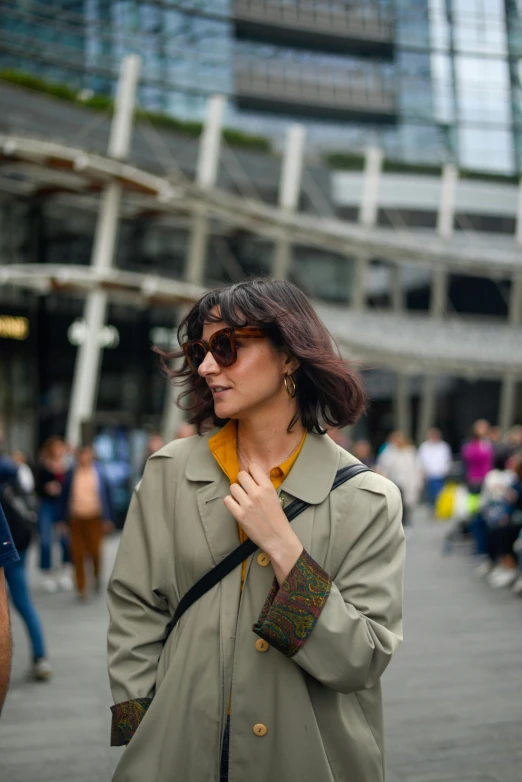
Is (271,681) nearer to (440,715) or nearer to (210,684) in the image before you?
(210,684)

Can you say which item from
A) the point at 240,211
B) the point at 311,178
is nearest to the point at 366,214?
the point at 311,178

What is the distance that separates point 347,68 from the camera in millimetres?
36125

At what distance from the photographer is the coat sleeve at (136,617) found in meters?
2.22

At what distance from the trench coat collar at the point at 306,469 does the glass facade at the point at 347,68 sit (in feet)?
98.1

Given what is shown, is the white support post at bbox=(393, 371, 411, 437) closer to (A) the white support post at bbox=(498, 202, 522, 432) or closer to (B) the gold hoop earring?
(A) the white support post at bbox=(498, 202, 522, 432)

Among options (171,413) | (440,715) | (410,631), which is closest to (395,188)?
(171,413)

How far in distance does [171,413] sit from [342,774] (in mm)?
21709

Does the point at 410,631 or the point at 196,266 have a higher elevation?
the point at 196,266

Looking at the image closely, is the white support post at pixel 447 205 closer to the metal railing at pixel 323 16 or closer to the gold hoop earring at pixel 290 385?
the metal railing at pixel 323 16

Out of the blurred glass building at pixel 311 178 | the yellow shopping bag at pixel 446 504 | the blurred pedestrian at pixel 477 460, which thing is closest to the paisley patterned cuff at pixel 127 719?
the blurred pedestrian at pixel 477 460

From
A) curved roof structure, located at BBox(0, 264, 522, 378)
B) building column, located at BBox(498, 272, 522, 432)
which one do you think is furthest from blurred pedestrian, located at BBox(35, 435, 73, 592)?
building column, located at BBox(498, 272, 522, 432)

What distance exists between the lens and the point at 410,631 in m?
8.02

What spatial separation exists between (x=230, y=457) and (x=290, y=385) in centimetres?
27

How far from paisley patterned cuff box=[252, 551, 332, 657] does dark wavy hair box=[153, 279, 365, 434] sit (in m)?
0.53
